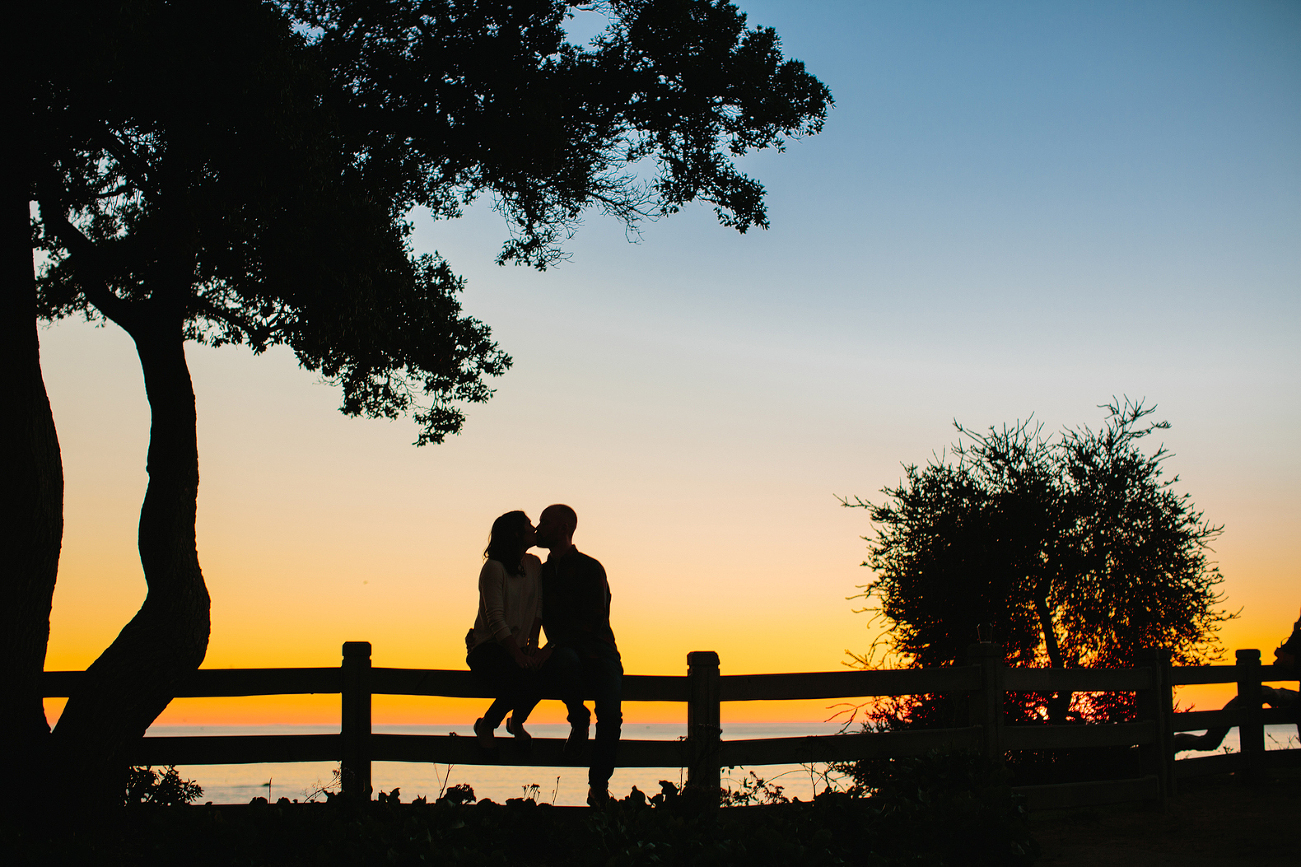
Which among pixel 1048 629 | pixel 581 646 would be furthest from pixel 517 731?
pixel 1048 629

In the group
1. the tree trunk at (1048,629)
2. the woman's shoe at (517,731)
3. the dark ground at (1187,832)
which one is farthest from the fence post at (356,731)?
the tree trunk at (1048,629)

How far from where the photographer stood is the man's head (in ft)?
23.4

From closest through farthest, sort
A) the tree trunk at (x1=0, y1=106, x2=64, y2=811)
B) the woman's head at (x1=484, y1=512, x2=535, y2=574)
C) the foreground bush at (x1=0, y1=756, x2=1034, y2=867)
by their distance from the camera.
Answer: the foreground bush at (x1=0, y1=756, x2=1034, y2=867) < the woman's head at (x1=484, y1=512, x2=535, y2=574) < the tree trunk at (x1=0, y1=106, x2=64, y2=811)

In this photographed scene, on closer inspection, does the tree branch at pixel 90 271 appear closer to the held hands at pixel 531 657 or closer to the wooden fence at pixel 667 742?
the wooden fence at pixel 667 742

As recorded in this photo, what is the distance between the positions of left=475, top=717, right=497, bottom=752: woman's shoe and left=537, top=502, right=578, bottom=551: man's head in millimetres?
1317

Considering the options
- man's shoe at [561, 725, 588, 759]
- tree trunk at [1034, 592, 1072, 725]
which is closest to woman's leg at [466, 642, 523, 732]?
man's shoe at [561, 725, 588, 759]

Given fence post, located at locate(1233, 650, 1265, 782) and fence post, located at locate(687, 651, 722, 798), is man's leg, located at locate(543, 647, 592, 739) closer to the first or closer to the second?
fence post, located at locate(687, 651, 722, 798)

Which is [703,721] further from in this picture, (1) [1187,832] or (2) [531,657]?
(1) [1187,832]

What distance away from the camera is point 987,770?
765 centimetres

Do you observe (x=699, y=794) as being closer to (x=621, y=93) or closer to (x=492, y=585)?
(x=492, y=585)

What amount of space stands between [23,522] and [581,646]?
4.36 m

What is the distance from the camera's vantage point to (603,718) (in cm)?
684

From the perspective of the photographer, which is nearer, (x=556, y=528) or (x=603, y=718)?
(x=603, y=718)

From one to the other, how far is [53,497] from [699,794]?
543 centimetres
